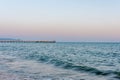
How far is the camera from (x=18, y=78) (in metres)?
14.3

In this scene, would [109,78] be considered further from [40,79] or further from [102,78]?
[40,79]

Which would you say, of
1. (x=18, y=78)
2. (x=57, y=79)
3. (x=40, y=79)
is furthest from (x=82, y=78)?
(x=18, y=78)

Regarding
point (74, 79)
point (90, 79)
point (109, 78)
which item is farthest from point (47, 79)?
point (109, 78)

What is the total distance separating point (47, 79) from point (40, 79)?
43 centimetres

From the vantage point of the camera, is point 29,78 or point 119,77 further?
point 119,77

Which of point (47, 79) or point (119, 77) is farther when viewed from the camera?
point (119, 77)

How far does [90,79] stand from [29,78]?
3709 millimetres

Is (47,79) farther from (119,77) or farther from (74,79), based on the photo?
(119,77)

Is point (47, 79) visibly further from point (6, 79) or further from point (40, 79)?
point (6, 79)

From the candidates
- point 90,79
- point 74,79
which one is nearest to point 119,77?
point 90,79

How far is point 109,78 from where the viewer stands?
15203mm

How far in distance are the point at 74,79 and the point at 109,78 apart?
237cm

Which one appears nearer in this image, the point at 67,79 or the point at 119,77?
the point at 67,79

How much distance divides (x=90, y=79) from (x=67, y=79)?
1466 millimetres
